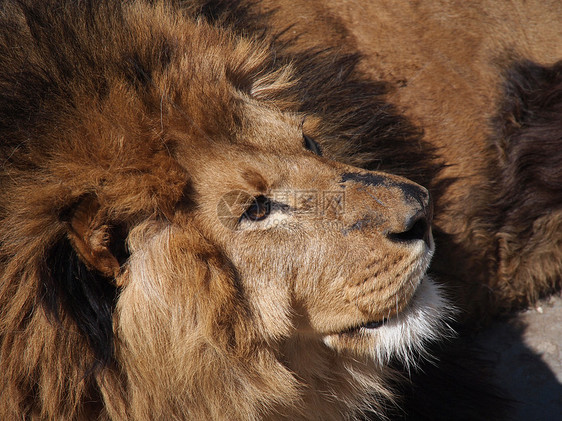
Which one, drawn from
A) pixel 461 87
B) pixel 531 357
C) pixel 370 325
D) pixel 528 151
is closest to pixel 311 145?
pixel 370 325

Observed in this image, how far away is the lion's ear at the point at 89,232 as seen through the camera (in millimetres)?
1728

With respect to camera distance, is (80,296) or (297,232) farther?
(297,232)

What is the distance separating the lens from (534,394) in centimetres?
294

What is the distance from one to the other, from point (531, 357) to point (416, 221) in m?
1.55

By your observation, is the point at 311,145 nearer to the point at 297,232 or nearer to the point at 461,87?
the point at 297,232

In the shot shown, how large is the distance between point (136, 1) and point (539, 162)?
1.92 meters

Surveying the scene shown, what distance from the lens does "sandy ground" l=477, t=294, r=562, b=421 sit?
9.47ft

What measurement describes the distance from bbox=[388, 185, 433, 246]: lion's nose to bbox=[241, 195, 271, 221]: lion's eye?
0.37 m

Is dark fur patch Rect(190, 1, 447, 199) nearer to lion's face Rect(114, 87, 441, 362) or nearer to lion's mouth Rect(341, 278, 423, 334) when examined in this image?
lion's face Rect(114, 87, 441, 362)

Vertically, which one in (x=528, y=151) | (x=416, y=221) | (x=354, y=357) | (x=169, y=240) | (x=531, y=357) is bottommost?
(x=531, y=357)

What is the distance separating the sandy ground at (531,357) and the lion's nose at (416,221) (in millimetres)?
1308

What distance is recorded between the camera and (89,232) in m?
1.73

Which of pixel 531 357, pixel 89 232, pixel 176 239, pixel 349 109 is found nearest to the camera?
pixel 89 232

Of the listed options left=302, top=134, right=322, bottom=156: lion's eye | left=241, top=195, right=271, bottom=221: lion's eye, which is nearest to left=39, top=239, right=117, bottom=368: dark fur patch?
left=241, top=195, right=271, bottom=221: lion's eye
